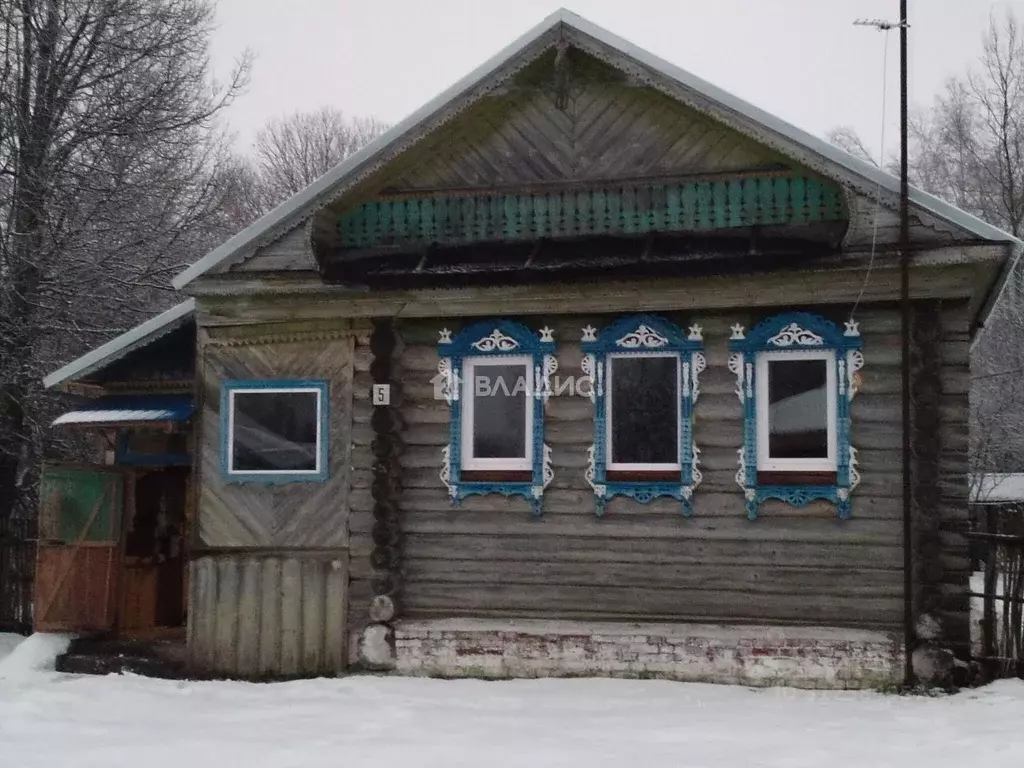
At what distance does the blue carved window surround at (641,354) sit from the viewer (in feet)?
30.0

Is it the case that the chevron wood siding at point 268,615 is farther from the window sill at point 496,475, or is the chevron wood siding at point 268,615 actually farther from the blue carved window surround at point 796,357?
the blue carved window surround at point 796,357

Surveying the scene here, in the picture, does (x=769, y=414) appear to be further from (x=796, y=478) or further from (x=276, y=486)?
(x=276, y=486)

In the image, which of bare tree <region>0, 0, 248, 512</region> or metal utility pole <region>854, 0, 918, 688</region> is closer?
metal utility pole <region>854, 0, 918, 688</region>

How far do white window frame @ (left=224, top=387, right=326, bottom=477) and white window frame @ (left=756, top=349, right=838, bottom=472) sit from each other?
4.21 metres

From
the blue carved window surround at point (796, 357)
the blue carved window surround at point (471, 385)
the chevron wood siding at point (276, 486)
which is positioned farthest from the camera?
the chevron wood siding at point (276, 486)

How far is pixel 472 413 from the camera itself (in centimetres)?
973

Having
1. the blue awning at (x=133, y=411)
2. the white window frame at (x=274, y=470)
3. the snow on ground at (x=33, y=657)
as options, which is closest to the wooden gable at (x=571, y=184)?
the white window frame at (x=274, y=470)

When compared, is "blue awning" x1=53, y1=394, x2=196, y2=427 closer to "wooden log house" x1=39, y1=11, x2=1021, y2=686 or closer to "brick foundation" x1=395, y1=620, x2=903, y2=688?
"wooden log house" x1=39, y1=11, x2=1021, y2=686

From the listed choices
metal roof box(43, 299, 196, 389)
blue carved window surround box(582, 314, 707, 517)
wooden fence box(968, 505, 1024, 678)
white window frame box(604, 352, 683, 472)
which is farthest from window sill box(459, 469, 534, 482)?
wooden fence box(968, 505, 1024, 678)

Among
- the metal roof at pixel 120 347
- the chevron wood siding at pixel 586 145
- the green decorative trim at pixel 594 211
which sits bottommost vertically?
the metal roof at pixel 120 347

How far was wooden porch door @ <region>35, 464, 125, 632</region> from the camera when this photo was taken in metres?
10.7

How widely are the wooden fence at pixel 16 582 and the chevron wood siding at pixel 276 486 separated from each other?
3816mm

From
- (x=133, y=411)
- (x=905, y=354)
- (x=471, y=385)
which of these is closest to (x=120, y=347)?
(x=133, y=411)

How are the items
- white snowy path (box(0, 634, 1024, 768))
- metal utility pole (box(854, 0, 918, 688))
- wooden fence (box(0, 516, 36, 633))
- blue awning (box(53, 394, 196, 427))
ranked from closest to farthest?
white snowy path (box(0, 634, 1024, 768)) < metal utility pole (box(854, 0, 918, 688)) < blue awning (box(53, 394, 196, 427)) < wooden fence (box(0, 516, 36, 633))
